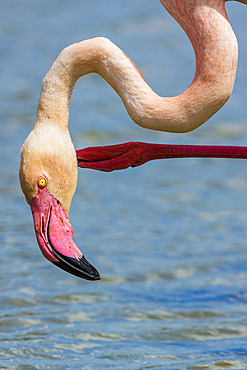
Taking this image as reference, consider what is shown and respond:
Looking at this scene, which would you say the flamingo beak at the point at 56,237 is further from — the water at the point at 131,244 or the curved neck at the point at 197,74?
the water at the point at 131,244

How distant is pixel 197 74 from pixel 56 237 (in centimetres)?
144

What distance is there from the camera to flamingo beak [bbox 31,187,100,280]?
20.1ft

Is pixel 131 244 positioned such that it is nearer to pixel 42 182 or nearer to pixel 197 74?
pixel 42 182

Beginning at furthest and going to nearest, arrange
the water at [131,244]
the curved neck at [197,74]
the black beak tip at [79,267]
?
the water at [131,244]
the black beak tip at [79,267]
the curved neck at [197,74]

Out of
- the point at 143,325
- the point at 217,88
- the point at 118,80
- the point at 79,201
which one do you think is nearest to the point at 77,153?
the point at 118,80

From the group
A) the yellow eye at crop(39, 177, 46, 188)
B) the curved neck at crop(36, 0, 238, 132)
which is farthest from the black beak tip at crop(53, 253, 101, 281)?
the curved neck at crop(36, 0, 238, 132)

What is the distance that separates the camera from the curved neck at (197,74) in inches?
233

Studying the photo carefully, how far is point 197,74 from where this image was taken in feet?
19.8

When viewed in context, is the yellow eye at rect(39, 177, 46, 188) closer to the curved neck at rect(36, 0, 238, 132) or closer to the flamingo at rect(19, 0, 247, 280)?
the flamingo at rect(19, 0, 247, 280)

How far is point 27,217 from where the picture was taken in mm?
10125

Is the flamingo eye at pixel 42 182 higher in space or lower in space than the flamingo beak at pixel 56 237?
higher

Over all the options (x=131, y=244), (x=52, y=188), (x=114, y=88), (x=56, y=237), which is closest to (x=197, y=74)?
(x=114, y=88)

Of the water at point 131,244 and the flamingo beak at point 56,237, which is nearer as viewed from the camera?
the flamingo beak at point 56,237

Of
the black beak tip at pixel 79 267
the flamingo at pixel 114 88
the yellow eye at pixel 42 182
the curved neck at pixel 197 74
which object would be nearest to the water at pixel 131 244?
the black beak tip at pixel 79 267
